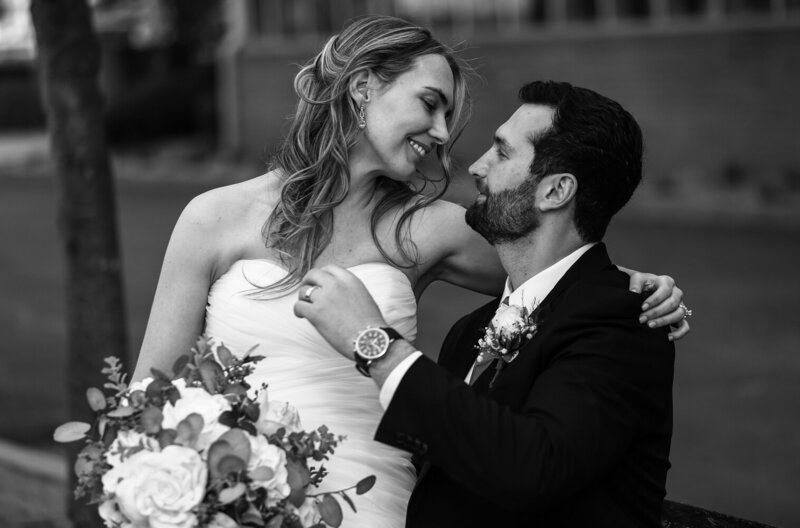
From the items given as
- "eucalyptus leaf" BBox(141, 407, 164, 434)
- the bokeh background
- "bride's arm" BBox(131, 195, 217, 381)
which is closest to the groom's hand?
"eucalyptus leaf" BBox(141, 407, 164, 434)

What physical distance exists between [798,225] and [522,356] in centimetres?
1464

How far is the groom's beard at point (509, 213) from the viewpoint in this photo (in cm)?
292

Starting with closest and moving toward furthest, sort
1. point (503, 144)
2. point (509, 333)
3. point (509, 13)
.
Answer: point (509, 333) < point (503, 144) < point (509, 13)

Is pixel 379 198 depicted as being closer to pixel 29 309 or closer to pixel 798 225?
pixel 29 309

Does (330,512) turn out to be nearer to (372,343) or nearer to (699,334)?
(372,343)

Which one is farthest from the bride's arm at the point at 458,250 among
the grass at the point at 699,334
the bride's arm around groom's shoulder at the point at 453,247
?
the grass at the point at 699,334

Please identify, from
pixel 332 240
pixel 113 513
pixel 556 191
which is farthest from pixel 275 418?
pixel 332 240

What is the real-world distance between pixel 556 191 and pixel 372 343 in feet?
2.15

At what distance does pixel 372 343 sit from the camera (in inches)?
103

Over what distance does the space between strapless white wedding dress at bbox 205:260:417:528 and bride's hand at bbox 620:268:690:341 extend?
2.61ft

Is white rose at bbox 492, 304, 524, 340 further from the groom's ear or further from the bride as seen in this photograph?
the bride

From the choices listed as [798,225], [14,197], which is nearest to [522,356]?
[798,225]

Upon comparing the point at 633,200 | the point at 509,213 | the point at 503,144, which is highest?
the point at 503,144

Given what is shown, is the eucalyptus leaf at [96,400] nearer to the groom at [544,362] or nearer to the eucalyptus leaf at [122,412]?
the eucalyptus leaf at [122,412]
